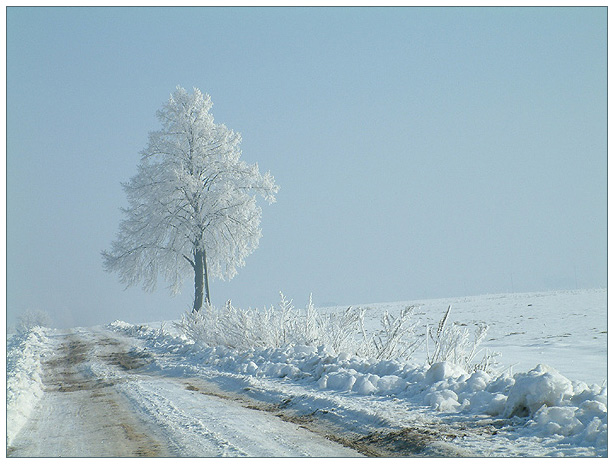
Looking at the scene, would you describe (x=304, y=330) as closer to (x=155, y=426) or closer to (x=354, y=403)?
(x=354, y=403)

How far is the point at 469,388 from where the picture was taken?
17.1 ft

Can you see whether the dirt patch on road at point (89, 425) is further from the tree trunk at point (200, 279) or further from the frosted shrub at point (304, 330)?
the tree trunk at point (200, 279)

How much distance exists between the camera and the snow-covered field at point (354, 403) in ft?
12.7

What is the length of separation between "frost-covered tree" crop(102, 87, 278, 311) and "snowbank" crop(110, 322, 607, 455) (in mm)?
12073

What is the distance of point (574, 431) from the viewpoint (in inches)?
147

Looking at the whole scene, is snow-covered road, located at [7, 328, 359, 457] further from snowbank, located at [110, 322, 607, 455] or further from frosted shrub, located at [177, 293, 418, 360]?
frosted shrub, located at [177, 293, 418, 360]

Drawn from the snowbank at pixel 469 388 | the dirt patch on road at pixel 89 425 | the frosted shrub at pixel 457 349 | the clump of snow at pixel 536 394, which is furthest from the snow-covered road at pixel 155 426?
the frosted shrub at pixel 457 349

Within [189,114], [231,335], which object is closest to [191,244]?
[189,114]

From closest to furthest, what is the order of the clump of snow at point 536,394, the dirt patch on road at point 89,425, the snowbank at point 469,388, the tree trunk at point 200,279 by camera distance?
1. the snowbank at point 469,388
2. the dirt patch on road at point 89,425
3. the clump of snow at point 536,394
4. the tree trunk at point 200,279

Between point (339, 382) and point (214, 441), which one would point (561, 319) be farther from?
point (214, 441)

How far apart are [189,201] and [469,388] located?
16.6 meters

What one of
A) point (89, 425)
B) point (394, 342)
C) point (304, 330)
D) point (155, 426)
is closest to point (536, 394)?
point (155, 426)

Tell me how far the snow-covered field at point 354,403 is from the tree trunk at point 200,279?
31.3ft

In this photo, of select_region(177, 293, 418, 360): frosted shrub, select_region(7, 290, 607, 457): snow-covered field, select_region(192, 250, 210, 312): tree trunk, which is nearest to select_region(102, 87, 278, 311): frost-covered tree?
select_region(192, 250, 210, 312): tree trunk
